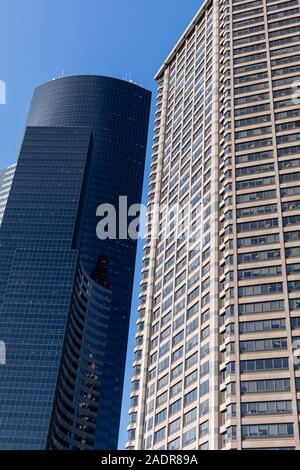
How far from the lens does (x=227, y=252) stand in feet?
323

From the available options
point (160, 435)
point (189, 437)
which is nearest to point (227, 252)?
point (189, 437)

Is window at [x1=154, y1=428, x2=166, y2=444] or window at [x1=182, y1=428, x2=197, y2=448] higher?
window at [x1=154, y1=428, x2=166, y2=444]

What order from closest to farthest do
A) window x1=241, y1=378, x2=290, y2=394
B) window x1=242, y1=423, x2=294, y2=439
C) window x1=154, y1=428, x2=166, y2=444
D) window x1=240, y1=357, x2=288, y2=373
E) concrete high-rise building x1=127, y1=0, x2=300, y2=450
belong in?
window x1=242, y1=423, x2=294, y2=439 → window x1=241, y1=378, x2=290, y2=394 → window x1=240, y1=357, x2=288, y2=373 → concrete high-rise building x1=127, y1=0, x2=300, y2=450 → window x1=154, y1=428, x2=166, y2=444

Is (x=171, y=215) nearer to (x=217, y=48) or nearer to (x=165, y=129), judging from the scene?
(x=165, y=129)

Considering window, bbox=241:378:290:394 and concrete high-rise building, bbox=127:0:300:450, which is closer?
window, bbox=241:378:290:394

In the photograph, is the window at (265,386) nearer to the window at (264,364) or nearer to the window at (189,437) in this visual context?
the window at (264,364)

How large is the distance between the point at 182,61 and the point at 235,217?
6550cm

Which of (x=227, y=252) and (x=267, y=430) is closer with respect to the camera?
(x=267, y=430)

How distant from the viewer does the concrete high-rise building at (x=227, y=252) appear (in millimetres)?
84625

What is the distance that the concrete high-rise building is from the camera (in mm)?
84625

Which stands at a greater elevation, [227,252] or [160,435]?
[227,252]

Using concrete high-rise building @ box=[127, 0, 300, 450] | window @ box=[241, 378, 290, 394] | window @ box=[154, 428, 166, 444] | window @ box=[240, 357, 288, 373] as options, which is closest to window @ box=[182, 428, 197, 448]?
concrete high-rise building @ box=[127, 0, 300, 450]

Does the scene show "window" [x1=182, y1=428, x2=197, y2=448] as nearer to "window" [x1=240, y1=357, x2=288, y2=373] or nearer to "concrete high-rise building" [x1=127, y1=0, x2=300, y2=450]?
"concrete high-rise building" [x1=127, y1=0, x2=300, y2=450]

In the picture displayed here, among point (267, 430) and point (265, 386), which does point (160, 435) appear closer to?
point (265, 386)
